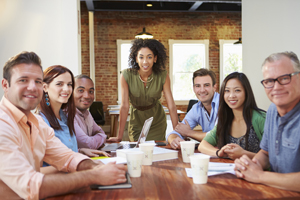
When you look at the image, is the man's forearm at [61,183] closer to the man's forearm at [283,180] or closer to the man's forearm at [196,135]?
the man's forearm at [283,180]

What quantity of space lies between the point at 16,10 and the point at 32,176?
2326mm

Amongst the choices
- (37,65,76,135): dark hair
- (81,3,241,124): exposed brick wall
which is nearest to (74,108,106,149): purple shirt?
(37,65,76,135): dark hair

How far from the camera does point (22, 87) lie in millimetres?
1284

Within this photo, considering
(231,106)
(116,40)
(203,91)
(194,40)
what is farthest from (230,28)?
(231,106)

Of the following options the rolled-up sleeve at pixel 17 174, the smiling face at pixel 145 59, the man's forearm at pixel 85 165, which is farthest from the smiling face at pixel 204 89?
the rolled-up sleeve at pixel 17 174

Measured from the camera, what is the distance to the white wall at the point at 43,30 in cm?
288

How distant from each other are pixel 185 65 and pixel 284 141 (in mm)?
7320

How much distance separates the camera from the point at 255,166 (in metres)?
1.27

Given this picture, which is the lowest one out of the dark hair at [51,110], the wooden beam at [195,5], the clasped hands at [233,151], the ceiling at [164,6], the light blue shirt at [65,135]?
the clasped hands at [233,151]

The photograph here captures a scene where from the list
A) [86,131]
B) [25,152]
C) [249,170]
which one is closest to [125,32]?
[86,131]

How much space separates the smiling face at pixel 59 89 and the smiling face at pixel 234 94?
1.01 m

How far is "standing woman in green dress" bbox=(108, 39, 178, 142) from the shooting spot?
2.88 metres

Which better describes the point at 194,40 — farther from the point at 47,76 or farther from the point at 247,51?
the point at 47,76

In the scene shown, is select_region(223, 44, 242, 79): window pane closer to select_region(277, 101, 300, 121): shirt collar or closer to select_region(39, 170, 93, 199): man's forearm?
select_region(277, 101, 300, 121): shirt collar
